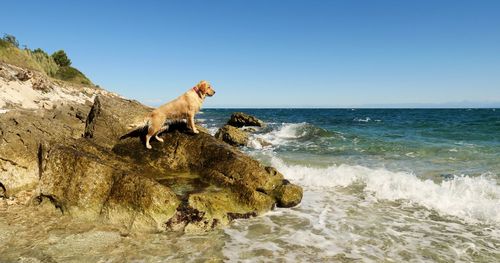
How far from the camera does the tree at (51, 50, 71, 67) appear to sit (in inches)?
1839

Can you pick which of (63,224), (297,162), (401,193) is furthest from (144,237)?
(297,162)

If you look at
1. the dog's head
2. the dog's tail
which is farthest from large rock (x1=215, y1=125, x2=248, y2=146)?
the dog's tail

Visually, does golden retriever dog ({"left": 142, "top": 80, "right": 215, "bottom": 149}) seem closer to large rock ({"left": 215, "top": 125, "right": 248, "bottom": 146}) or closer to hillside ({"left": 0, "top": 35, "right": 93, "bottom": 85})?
large rock ({"left": 215, "top": 125, "right": 248, "bottom": 146})

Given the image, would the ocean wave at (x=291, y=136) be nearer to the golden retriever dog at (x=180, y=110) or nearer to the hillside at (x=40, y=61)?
the golden retriever dog at (x=180, y=110)

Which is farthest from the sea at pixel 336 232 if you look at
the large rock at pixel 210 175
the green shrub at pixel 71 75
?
the green shrub at pixel 71 75

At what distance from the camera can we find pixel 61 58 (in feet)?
155

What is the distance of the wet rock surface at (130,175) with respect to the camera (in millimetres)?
6547

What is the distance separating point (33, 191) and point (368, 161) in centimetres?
1275

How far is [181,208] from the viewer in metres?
6.61

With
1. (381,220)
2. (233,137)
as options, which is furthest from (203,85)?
(233,137)

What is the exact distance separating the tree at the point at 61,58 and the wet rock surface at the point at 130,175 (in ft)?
141

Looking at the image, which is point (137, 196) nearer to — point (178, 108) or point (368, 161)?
point (178, 108)

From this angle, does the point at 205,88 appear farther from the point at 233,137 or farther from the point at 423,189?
the point at 233,137

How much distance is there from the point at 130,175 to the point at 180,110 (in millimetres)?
2763
